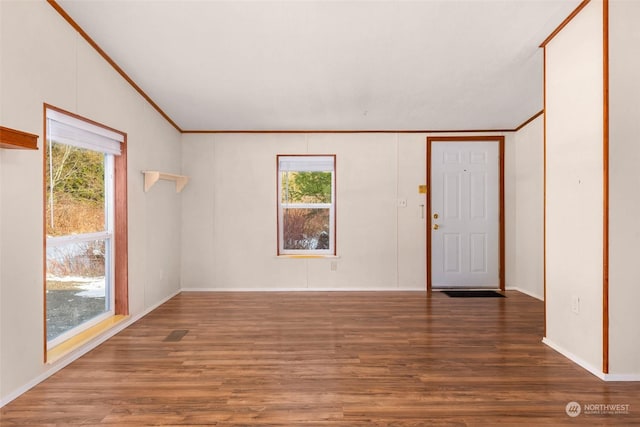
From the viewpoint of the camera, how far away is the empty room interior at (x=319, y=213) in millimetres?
2332

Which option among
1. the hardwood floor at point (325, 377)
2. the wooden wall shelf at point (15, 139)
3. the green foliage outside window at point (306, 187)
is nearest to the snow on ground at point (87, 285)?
the hardwood floor at point (325, 377)

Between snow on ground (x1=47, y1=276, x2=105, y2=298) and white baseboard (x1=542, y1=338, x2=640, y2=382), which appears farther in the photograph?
snow on ground (x1=47, y1=276, x2=105, y2=298)

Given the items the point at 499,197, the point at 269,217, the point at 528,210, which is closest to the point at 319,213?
the point at 269,217

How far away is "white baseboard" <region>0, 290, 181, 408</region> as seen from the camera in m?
2.29

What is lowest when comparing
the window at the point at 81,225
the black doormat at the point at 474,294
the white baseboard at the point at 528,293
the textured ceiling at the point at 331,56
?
the black doormat at the point at 474,294

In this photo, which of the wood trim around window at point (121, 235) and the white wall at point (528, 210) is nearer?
the wood trim around window at point (121, 235)

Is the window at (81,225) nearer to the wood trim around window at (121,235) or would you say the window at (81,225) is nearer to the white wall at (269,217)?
the wood trim around window at (121,235)

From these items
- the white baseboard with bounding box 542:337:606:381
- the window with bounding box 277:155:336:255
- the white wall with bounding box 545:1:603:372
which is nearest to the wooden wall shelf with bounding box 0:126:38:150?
the window with bounding box 277:155:336:255

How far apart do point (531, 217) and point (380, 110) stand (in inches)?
98.0

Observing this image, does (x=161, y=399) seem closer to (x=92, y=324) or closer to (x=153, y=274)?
(x=92, y=324)

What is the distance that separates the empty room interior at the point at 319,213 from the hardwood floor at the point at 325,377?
0.9 inches

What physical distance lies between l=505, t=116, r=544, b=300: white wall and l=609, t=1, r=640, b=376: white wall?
2282mm

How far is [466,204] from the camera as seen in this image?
529cm

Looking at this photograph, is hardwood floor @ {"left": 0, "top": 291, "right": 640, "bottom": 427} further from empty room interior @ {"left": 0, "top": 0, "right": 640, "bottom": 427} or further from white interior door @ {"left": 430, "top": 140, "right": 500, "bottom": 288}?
white interior door @ {"left": 430, "top": 140, "right": 500, "bottom": 288}
